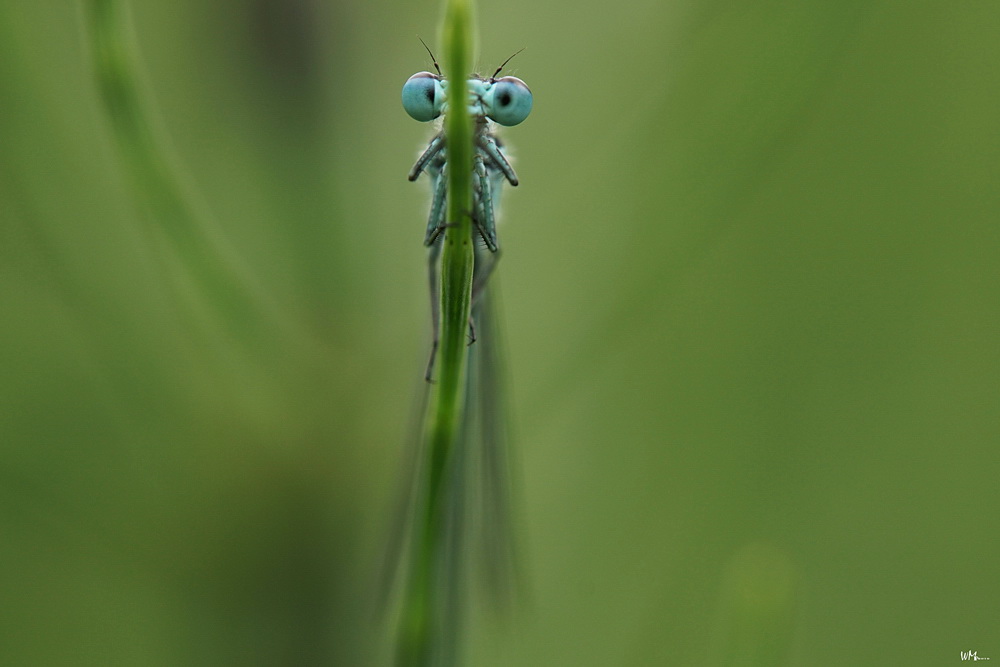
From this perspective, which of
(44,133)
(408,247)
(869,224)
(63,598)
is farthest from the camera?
(408,247)

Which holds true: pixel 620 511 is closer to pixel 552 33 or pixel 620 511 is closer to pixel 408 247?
pixel 408 247

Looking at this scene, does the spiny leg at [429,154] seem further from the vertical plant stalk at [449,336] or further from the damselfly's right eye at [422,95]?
the vertical plant stalk at [449,336]

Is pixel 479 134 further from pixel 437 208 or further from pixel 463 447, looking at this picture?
pixel 463 447

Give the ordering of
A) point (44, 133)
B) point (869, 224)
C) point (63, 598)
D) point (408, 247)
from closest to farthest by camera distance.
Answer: point (44, 133), point (63, 598), point (869, 224), point (408, 247)

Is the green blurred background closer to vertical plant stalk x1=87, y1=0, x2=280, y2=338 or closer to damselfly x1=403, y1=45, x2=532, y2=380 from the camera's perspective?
vertical plant stalk x1=87, y1=0, x2=280, y2=338

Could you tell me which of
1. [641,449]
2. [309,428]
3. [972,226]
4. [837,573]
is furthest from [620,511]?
[972,226]
